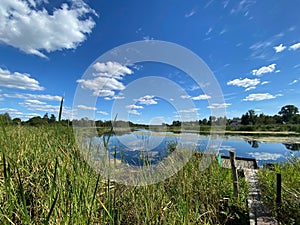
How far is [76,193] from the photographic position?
3.63 feet

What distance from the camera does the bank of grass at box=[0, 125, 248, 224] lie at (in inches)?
35.8

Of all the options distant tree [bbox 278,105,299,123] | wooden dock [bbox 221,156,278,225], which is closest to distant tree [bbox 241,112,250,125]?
distant tree [bbox 278,105,299,123]

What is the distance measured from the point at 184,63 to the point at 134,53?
3.47 ft

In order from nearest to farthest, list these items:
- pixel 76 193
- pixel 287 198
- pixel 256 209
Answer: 1. pixel 76 193
2. pixel 287 198
3. pixel 256 209

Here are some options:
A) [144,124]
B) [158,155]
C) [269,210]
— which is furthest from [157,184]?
[269,210]

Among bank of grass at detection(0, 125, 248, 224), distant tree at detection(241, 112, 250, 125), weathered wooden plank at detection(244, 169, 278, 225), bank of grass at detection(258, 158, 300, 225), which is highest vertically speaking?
distant tree at detection(241, 112, 250, 125)

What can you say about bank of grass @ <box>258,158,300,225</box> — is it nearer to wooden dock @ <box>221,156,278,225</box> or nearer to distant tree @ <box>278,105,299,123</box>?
wooden dock @ <box>221,156,278,225</box>

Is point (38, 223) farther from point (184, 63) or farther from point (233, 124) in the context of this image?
point (233, 124)

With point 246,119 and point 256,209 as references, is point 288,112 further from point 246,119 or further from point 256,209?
point 256,209

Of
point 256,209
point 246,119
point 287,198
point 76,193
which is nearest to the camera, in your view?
point 76,193

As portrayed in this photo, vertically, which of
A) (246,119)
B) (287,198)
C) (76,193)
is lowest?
(287,198)

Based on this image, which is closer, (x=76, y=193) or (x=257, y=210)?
(x=76, y=193)

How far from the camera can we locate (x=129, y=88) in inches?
151

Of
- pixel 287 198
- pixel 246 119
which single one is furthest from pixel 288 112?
pixel 287 198
